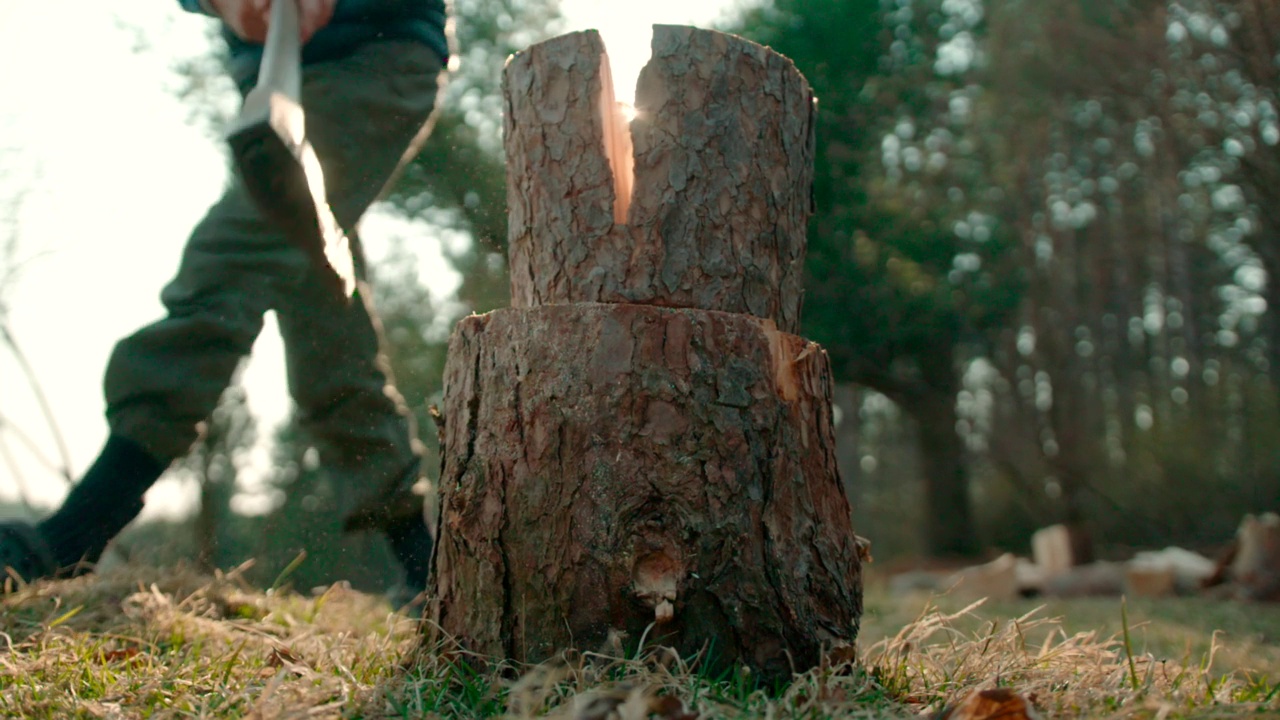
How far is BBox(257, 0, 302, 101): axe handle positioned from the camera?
2.11 m

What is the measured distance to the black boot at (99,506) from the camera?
2322mm

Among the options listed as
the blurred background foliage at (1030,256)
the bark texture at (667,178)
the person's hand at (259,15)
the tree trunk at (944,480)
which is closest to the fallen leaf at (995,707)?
the bark texture at (667,178)

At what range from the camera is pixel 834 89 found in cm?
976

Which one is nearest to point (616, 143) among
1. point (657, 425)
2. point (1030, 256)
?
Answer: point (657, 425)

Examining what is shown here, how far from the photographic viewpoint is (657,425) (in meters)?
1.56

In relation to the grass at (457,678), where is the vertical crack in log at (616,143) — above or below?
above

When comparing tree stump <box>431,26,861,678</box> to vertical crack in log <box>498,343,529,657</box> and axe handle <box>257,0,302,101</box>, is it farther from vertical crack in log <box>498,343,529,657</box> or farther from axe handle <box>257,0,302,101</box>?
axe handle <box>257,0,302,101</box>

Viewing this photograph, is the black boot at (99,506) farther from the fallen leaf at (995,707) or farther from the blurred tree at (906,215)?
the blurred tree at (906,215)

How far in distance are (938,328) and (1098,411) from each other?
19.2ft

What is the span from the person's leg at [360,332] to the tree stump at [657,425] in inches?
38.6

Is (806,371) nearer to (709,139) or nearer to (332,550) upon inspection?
(709,139)

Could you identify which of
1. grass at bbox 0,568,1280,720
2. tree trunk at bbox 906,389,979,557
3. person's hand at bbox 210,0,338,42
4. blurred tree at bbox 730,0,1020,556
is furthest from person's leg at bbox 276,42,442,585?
tree trunk at bbox 906,389,979,557

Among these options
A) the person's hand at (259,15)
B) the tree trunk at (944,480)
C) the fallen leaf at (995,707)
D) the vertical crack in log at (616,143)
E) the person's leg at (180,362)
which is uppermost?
the person's hand at (259,15)

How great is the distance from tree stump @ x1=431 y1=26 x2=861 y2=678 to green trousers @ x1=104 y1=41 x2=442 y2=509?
39.0 inches
